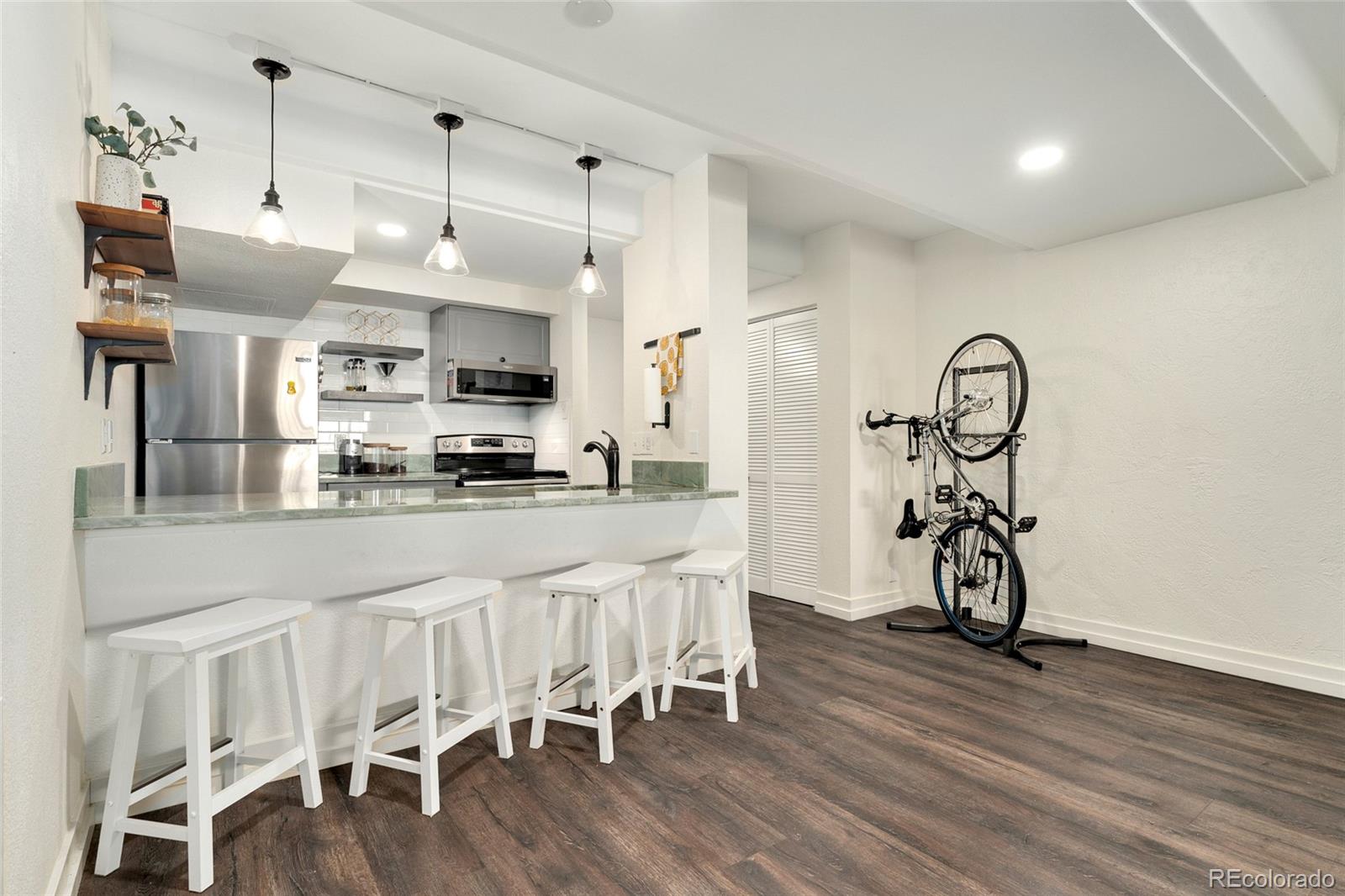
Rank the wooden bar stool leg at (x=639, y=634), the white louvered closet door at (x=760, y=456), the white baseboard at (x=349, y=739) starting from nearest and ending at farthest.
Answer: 1. the white baseboard at (x=349, y=739)
2. the wooden bar stool leg at (x=639, y=634)
3. the white louvered closet door at (x=760, y=456)

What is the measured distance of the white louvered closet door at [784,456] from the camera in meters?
4.60

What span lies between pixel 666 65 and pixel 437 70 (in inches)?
38.2

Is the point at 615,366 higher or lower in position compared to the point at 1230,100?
lower

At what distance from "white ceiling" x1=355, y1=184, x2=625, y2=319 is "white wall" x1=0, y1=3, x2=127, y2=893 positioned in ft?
4.83

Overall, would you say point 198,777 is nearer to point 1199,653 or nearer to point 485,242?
point 485,242

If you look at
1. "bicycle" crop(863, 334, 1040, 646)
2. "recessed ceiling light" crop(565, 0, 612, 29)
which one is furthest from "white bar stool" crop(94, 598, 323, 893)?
"bicycle" crop(863, 334, 1040, 646)

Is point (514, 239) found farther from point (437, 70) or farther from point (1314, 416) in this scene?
point (1314, 416)

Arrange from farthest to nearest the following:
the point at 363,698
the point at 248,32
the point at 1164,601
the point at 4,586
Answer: the point at 1164,601, the point at 248,32, the point at 363,698, the point at 4,586

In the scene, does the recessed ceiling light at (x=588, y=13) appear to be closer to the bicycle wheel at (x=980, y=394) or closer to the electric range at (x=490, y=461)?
the bicycle wheel at (x=980, y=394)

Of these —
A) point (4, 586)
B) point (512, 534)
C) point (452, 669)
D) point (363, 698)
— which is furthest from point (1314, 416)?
point (4, 586)

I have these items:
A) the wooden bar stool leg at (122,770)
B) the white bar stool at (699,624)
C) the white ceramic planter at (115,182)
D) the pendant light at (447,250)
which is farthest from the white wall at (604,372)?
the wooden bar stool leg at (122,770)

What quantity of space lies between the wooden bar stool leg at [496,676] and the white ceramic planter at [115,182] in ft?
4.97

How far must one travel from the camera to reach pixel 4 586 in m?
1.10

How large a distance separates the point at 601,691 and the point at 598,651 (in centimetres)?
14
